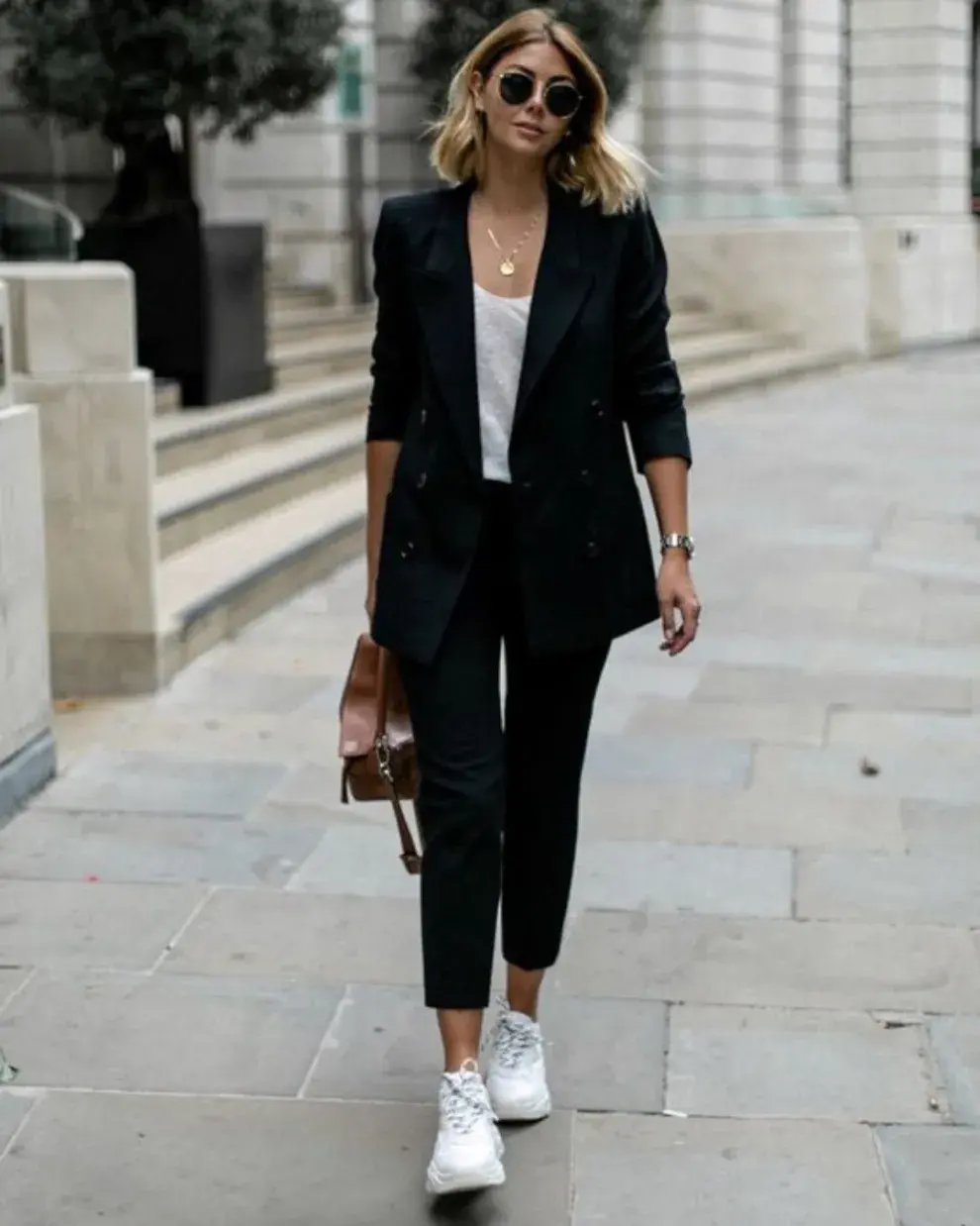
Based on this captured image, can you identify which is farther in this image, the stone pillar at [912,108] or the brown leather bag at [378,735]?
the stone pillar at [912,108]

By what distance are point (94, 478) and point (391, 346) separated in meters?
3.46

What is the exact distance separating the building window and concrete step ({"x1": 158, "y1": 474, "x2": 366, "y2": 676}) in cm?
1823

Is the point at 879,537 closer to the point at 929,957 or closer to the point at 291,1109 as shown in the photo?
the point at 929,957

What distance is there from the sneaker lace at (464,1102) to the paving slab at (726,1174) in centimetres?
22

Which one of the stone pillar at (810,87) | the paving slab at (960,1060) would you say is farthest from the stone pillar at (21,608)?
the stone pillar at (810,87)

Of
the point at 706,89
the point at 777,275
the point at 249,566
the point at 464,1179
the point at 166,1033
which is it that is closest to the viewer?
the point at 464,1179

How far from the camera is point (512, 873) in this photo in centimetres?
381

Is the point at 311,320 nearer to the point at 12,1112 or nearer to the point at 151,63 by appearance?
the point at 151,63

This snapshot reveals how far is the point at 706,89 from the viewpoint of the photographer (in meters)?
22.5

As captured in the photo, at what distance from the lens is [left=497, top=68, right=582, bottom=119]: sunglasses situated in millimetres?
3465

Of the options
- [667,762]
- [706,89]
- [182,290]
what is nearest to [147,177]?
[182,290]

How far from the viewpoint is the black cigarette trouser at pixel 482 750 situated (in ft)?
11.6

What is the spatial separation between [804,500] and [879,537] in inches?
48.9

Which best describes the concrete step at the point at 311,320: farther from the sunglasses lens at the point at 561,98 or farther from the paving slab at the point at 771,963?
the sunglasses lens at the point at 561,98
